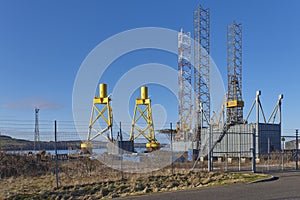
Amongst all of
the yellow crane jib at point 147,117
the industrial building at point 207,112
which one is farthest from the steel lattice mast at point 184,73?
the yellow crane jib at point 147,117

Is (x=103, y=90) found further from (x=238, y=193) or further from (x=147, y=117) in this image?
(x=238, y=193)

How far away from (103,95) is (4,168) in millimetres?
12227

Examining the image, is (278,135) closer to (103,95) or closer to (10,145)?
(103,95)

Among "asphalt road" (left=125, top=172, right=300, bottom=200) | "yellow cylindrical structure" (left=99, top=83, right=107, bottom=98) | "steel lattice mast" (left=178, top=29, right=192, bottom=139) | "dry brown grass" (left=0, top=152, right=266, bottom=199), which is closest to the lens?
"asphalt road" (left=125, top=172, right=300, bottom=200)

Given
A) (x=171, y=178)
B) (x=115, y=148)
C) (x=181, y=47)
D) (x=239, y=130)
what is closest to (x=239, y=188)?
(x=171, y=178)

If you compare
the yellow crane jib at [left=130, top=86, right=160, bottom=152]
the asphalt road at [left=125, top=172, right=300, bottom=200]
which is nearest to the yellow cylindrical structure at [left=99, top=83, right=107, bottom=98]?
the yellow crane jib at [left=130, top=86, right=160, bottom=152]

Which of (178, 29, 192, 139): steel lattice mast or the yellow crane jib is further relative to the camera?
(178, 29, 192, 139): steel lattice mast

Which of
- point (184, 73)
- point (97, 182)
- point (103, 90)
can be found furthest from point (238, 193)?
point (184, 73)

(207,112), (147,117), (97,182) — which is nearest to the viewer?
Result: (97,182)

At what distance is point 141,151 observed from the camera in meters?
21.1

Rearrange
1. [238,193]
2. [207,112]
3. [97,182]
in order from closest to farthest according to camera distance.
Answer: [238,193], [97,182], [207,112]

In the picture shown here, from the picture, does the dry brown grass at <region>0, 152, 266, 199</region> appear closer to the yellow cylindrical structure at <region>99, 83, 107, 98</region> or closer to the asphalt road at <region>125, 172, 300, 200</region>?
the asphalt road at <region>125, 172, 300, 200</region>

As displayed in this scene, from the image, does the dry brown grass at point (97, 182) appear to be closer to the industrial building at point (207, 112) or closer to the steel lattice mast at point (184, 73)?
the industrial building at point (207, 112)

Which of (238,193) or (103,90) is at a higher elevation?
(103,90)
